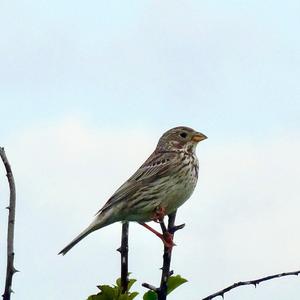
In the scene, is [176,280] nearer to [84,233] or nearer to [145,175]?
[84,233]

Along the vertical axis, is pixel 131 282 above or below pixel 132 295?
above

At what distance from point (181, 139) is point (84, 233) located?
254 centimetres

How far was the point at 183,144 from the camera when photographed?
37.1 feet

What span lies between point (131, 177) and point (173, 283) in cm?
562

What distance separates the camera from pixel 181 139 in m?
11.4

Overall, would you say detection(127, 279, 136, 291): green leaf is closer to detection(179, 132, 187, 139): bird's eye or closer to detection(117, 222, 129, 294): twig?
detection(117, 222, 129, 294): twig

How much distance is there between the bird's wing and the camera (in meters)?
10.2

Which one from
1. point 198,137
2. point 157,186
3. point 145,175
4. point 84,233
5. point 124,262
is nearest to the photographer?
point 124,262

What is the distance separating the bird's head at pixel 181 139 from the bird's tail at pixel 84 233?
199 centimetres

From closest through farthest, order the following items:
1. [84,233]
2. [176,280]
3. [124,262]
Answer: [124,262], [176,280], [84,233]

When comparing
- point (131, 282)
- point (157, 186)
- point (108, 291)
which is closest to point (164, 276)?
point (108, 291)

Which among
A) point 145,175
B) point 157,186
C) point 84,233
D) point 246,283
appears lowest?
point 246,283

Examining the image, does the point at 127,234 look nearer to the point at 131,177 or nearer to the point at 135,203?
the point at 135,203

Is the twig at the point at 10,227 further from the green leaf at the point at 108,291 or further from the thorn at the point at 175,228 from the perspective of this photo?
the thorn at the point at 175,228
